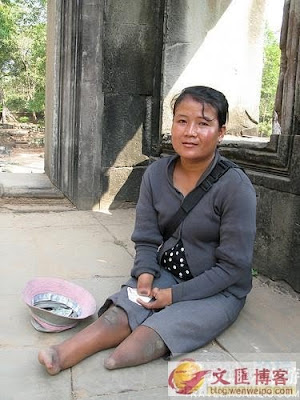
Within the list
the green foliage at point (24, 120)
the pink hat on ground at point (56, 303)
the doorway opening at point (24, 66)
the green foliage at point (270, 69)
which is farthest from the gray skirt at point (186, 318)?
the green foliage at point (24, 120)

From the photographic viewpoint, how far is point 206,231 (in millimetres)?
2389

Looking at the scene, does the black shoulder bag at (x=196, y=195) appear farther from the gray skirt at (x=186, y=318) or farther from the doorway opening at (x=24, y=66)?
the doorway opening at (x=24, y=66)

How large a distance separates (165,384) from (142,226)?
85cm

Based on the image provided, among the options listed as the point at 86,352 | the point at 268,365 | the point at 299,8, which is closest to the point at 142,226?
the point at 86,352

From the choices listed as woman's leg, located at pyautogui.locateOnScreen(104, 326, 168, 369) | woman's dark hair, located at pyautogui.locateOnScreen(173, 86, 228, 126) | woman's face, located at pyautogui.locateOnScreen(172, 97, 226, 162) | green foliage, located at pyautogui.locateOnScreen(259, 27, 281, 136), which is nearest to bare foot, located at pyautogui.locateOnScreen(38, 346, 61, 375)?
woman's leg, located at pyautogui.locateOnScreen(104, 326, 168, 369)

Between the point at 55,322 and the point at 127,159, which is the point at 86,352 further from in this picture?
the point at 127,159

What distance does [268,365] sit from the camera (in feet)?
6.98

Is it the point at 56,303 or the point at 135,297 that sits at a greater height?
the point at 135,297

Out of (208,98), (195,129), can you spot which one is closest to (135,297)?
(195,129)

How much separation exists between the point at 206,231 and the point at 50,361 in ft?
3.12

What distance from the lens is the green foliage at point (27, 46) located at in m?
19.9

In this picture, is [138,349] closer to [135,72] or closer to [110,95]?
[110,95]

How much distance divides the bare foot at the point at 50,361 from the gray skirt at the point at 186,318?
38cm

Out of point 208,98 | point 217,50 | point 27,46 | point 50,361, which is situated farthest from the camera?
point 27,46
